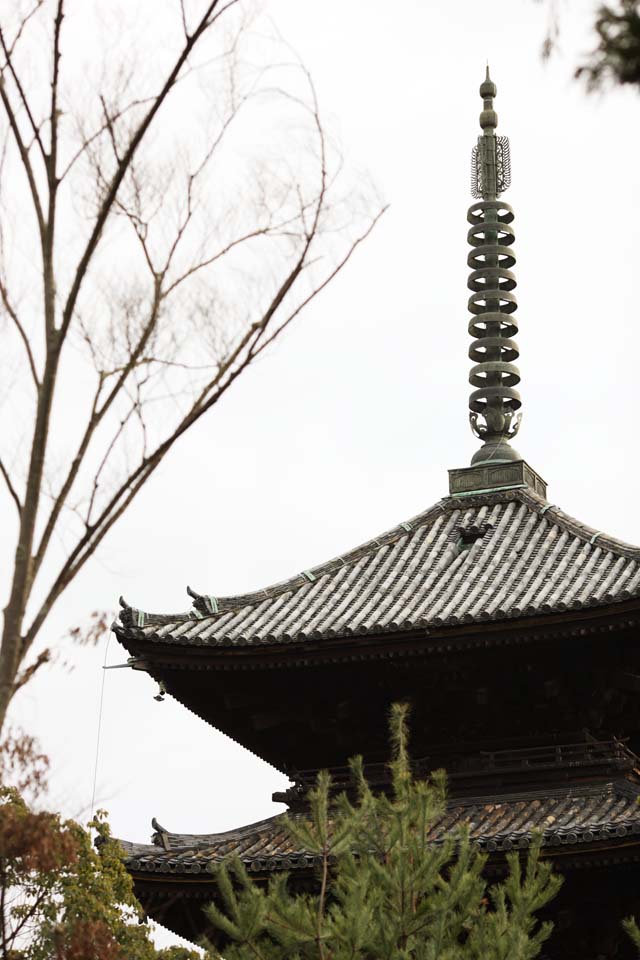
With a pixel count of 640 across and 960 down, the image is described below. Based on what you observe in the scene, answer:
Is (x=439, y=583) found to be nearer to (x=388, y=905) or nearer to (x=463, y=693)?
(x=463, y=693)

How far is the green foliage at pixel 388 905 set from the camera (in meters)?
10.8

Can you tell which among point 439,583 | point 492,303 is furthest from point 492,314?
point 439,583

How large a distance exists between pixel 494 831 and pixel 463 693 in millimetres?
1532

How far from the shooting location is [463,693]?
1557cm

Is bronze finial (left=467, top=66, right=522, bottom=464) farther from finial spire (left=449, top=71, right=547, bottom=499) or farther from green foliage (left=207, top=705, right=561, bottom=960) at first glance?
green foliage (left=207, top=705, right=561, bottom=960)

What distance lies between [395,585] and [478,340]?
3638 millimetres

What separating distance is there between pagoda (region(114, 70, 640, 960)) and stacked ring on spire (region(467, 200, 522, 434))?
1892mm

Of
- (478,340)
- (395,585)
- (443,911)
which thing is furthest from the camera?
(478,340)

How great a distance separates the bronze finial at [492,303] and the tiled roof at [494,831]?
14.6 ft

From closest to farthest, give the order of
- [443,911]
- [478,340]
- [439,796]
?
[443,911], [439,796], [478,340]

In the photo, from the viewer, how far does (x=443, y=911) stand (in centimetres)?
1085

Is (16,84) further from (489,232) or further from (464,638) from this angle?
(489,232)

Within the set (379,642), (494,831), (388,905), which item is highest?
(379,642)

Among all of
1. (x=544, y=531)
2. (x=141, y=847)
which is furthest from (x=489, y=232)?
(x=141, y=847)
